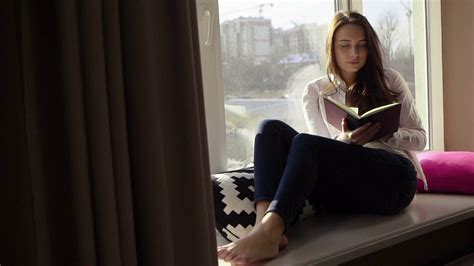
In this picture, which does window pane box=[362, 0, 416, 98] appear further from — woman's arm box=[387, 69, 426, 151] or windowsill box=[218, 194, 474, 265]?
windowsill box=[218, 194, 474, 265]

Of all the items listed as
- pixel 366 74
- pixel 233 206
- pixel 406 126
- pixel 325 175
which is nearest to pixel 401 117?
pixel 406 126

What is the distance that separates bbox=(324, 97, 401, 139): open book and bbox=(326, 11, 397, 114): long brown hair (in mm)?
168

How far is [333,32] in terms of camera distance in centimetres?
203

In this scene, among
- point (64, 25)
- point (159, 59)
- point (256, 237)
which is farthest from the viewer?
point (256, 237)

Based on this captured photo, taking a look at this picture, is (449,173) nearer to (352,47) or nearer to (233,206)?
(352,47)

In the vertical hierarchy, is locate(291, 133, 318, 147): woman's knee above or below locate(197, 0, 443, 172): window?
below

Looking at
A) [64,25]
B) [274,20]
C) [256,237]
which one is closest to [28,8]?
[64,25]

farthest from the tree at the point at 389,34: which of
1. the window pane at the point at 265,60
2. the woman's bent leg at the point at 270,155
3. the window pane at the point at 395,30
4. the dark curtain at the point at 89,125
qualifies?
the dark curtain at the point at 89,125

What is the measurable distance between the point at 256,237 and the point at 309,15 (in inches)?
43.9

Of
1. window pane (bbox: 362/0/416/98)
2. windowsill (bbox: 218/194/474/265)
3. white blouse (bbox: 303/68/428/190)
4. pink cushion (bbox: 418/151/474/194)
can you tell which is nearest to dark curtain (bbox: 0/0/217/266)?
windowsill (bbox: 218/194/474/265)

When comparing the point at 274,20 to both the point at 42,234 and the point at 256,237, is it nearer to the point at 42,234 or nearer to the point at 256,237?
the point at 256,237

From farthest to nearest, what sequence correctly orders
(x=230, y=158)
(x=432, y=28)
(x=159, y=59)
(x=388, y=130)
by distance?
(x=432, y=28) < (x=230, y=158) < (x=388, y=130) < (x=159, y=59)

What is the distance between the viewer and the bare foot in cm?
141

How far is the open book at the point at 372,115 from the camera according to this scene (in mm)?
1646
